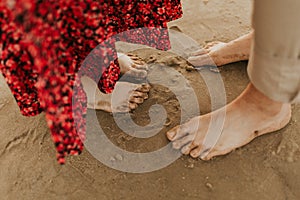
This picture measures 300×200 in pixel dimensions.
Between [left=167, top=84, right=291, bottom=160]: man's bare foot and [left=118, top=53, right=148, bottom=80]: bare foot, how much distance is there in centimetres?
28

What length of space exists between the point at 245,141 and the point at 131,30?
0.47 meters

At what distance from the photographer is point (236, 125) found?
1102mm

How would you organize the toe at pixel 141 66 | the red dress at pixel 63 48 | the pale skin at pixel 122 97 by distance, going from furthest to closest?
1. the toe at pixel 141 66
2. the pale skin at pixel 122 97
3. the red dress at pixel 63 48

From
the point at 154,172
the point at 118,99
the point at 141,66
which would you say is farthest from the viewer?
the point at 141,66

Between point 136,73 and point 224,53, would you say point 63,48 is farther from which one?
point 224,53

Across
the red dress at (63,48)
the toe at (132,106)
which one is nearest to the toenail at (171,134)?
the toe at (132,106)

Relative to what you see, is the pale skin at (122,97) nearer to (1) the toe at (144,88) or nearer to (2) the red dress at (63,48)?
(1) the toe at (144,88)

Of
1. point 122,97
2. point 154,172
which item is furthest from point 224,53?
point 154,172

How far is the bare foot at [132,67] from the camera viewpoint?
Result: 129cm

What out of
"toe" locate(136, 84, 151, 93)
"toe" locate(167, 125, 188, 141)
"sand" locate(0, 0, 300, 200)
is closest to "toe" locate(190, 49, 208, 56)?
"sand" locate(0, 0, 300, 200)

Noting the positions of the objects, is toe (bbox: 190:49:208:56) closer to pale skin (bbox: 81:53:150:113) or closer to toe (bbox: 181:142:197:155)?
pale skin (bbox: 81:53:150:113)

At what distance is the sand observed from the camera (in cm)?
105

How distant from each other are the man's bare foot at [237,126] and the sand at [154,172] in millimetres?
30

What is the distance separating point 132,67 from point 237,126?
0.43 meters
